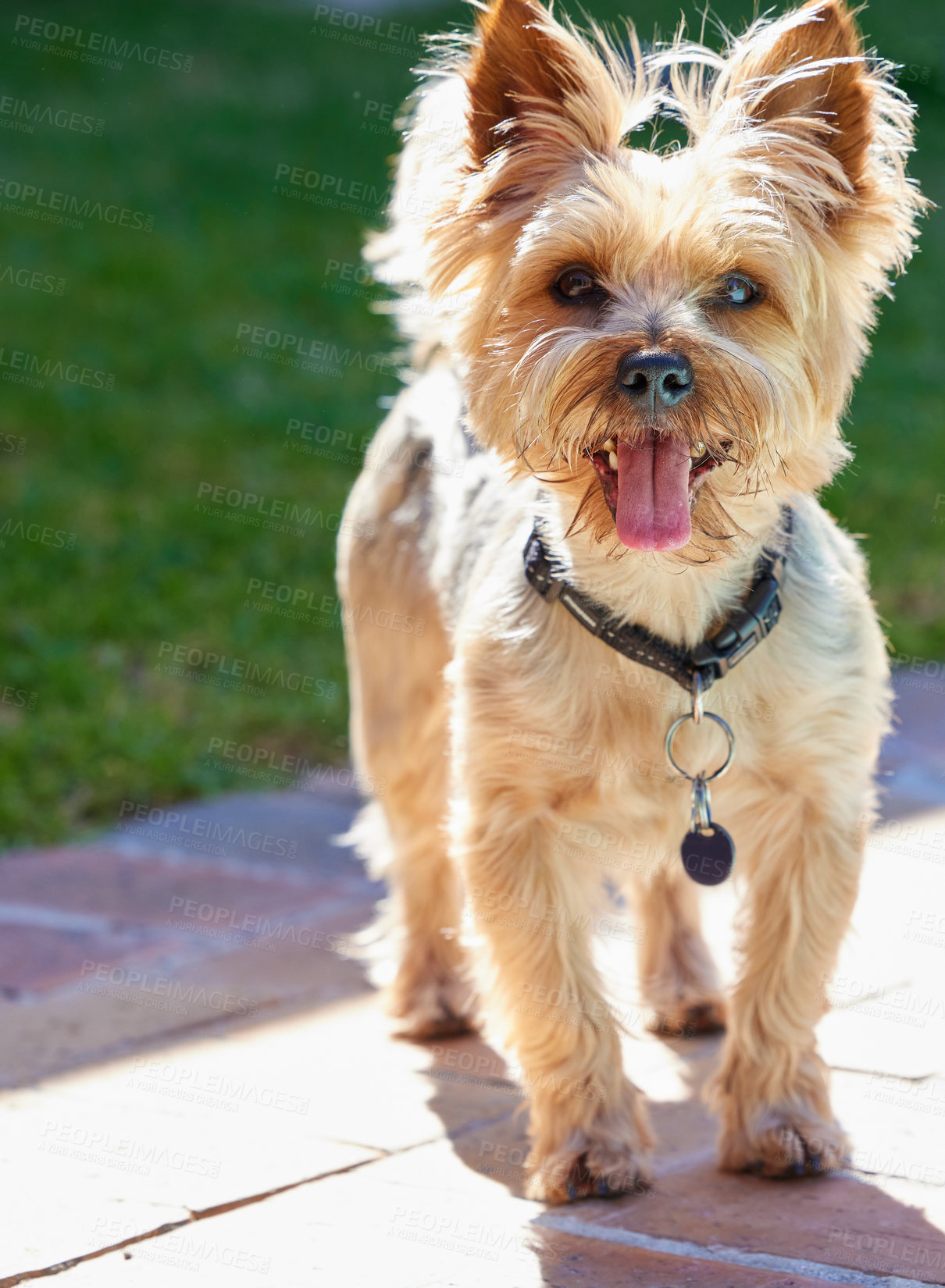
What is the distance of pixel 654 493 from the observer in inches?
113

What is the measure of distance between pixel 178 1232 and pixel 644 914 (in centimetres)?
160

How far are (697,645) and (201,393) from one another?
632 cm

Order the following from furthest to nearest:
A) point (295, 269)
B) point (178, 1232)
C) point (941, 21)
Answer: point (941, 21) → point (295, 269) → point (178, 1232)

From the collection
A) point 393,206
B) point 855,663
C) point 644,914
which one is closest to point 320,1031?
point 644,914

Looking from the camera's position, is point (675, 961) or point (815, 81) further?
point (675, 961)

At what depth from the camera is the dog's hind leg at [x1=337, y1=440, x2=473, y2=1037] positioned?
4.04 m

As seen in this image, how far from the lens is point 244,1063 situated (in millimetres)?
3637

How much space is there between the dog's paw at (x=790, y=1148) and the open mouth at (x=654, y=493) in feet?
4.11

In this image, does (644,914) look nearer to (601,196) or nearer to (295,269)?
(601,196)

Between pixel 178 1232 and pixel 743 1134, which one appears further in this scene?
pixel 743 1134
